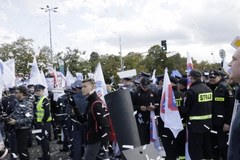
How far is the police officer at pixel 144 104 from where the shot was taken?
8922 millimetres

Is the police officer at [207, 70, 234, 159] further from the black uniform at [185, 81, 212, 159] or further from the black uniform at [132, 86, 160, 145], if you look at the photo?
the black uniform at [132, 86, 160, 145]

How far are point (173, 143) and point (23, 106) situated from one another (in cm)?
358

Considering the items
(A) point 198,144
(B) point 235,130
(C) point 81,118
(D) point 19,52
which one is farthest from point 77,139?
(D) point 19,52

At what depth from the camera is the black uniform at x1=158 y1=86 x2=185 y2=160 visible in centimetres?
810

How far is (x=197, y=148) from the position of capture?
7570mm

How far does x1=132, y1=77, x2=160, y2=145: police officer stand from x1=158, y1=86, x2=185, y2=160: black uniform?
2.61ft

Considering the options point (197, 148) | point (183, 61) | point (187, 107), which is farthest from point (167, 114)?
point (183, 61)

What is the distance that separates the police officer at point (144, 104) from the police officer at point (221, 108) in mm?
1454

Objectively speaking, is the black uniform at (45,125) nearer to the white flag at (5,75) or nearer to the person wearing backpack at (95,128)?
the white flag at (5,75)

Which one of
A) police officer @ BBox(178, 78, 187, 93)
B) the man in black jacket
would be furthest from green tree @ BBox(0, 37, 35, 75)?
the man in black jacket

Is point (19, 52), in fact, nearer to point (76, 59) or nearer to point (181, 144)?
Answer: point (76, 59)

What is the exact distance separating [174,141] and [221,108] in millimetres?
1311

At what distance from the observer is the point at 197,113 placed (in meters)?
7.53

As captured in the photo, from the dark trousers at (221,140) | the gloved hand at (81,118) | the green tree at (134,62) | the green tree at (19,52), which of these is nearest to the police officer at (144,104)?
the dark trousers at (221,140)
